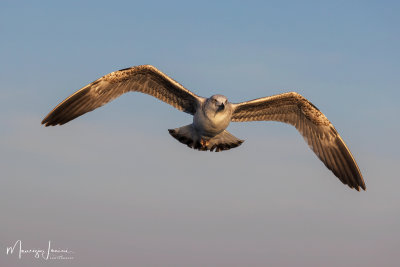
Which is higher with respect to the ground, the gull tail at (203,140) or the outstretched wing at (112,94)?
the outstretched wing at (112,94)

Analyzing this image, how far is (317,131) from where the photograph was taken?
16.1 m

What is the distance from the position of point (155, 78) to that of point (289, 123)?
4320mm

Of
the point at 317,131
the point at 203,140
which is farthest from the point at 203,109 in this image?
the point at 317,131

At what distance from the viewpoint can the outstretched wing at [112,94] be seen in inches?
570

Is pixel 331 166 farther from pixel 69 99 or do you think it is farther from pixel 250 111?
pixel 69 99

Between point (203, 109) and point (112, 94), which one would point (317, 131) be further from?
point (112, 94)

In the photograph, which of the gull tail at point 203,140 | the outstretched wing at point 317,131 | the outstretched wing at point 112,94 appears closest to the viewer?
the outstretched wing at point 112,94

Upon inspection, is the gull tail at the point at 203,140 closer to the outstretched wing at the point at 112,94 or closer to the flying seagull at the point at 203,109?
the flying seagull at the point at 203,109

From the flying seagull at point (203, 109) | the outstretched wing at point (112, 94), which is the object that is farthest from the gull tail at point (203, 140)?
the outstretched wing at point (112, 94)

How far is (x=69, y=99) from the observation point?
48.2 ft

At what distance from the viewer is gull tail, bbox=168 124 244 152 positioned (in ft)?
49.0

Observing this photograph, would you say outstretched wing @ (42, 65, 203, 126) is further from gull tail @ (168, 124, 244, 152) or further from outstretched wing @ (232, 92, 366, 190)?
outstretched wing @ (232, 92, 366, 190)

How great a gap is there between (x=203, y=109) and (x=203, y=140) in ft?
4.45

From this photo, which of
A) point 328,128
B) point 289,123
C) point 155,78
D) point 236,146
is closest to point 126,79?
point 155,78
